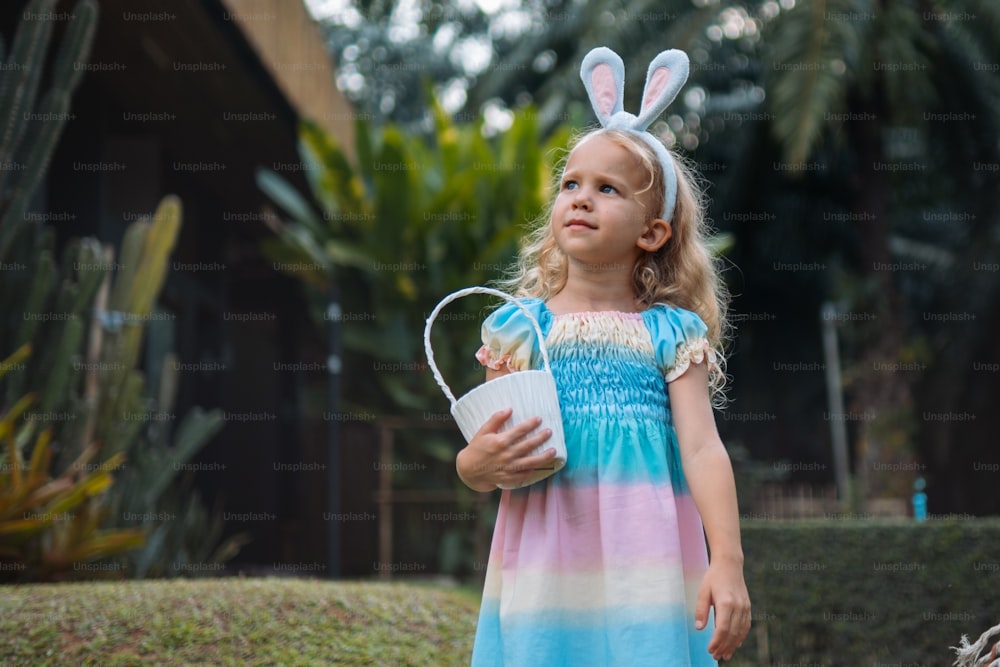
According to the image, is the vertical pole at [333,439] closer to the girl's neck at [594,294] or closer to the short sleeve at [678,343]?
the girl's neck at [594,294]

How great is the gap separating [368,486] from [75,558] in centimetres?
792

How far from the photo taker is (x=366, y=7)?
19109 millimetres

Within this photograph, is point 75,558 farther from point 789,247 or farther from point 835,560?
point 789,247

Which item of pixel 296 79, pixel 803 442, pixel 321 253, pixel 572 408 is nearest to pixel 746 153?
pixel 321 253

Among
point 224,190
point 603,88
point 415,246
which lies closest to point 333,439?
point 415,246

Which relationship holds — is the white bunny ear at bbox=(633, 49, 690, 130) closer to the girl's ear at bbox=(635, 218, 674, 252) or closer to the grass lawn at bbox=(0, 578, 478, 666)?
the girl's ear at bbox=(635, 218, 674, 252)

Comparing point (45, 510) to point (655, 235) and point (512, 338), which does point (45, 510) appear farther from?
point (655, 235)

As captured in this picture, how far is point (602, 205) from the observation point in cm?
247

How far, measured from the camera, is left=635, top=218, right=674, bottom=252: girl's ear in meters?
2.55

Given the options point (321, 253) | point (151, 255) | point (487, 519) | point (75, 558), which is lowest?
point (75, 558)

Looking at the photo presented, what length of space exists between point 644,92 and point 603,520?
991mm

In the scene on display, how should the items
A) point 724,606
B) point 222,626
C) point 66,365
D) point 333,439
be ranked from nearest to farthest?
1. point 724,606
2. point 222,626
3. point 66,365
4. point 333,439

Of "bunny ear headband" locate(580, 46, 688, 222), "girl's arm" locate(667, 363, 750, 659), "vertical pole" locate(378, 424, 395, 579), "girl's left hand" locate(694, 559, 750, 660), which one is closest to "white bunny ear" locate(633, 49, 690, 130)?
"bunny ear headband" locate(580, 46, 688, 222)

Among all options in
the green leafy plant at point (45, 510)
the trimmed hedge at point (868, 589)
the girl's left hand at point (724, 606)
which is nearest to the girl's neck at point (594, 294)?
the girl's left hand at point (724, 606)
